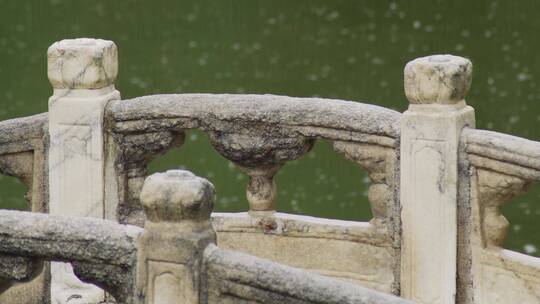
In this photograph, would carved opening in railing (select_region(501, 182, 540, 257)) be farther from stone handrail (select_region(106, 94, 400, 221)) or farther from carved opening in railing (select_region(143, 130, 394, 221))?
stone handrail (select_region(106, 94, 400, 221))

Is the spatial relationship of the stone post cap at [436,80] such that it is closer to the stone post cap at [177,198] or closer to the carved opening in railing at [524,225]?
the stone post cap at [177,198]

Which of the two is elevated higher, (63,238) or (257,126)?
(257,126)

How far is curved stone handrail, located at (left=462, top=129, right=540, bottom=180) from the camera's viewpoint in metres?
8.80

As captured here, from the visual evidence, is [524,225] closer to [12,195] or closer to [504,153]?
[12,195]

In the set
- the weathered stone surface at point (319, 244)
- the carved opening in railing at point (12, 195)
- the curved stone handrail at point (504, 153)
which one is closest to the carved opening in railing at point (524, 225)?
the carved opening in railing at point (12, 195)

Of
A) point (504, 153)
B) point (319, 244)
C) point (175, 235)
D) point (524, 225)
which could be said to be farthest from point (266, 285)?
point (524, 225)

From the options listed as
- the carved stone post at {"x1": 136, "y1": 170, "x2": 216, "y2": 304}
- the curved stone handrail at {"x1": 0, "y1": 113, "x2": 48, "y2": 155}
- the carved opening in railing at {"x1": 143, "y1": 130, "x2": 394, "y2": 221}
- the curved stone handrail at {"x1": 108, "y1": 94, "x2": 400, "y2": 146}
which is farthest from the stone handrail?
the carved opening in railing at {"x1": 143, "y1": 130, "x2": 394, "y2": 221}

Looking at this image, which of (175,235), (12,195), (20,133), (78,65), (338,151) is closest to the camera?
(175,235)

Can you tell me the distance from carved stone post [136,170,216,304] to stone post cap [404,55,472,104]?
2.14 metres

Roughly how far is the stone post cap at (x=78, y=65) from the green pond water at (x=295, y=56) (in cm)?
554

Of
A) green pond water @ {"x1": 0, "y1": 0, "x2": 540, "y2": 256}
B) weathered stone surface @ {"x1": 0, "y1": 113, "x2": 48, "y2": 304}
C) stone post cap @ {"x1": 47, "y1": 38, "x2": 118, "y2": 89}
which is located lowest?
weathered stone surface @ {"x1": 0, "y1": 113, "x2": 48, "y2": 304}

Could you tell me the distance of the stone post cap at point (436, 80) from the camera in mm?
9133

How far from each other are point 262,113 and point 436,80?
0.89m

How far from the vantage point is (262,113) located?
945 cm
